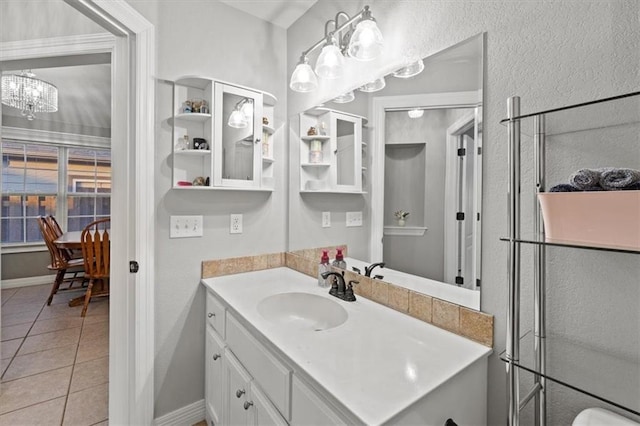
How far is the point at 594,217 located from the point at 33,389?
3.18 meters

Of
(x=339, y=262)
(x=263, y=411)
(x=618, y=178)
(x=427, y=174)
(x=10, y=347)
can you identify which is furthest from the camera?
(x=10, y=347)

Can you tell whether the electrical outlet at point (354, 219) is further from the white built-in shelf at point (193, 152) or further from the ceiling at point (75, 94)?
the ceiling at point (75, 94)

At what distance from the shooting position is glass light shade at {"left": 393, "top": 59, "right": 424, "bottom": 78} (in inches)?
47.5

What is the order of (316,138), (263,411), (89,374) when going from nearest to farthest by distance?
(263,411), (316,138), (89,374)

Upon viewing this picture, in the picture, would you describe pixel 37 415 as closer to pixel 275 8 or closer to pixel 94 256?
pixel 94 256

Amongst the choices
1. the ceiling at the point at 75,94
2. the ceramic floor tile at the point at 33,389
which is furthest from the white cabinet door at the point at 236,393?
the ceiling at the point at 75,94

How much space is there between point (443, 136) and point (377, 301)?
756 millimetres

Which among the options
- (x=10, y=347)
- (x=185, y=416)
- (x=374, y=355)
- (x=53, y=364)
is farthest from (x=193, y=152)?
(x=10, y=347)

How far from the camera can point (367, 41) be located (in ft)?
4.15

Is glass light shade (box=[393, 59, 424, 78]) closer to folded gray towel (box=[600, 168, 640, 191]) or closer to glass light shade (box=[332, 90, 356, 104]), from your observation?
glass light shade (box=[332, 90, 356, 104])

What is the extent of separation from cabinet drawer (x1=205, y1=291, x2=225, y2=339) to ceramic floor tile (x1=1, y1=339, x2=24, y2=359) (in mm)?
2191

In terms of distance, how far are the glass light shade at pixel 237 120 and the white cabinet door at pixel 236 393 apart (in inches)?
46.9

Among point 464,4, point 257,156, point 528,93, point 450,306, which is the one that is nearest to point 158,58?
point 257,156

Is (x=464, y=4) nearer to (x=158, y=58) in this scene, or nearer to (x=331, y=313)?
(x=331, y=313)
